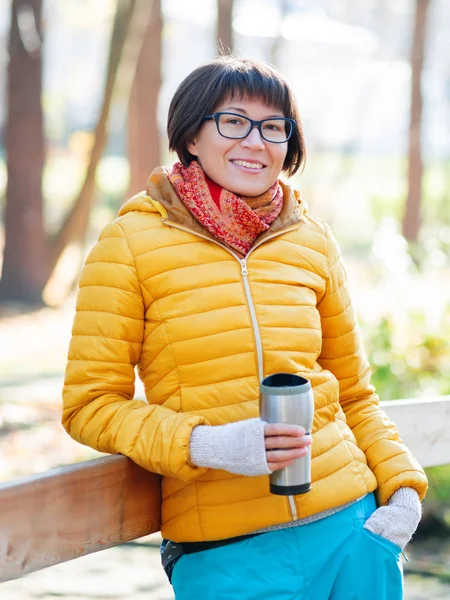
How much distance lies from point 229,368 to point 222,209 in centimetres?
39

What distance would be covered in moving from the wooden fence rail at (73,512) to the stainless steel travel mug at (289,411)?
1.32 feet

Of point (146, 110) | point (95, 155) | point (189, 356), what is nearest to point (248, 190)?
point (189, 356)

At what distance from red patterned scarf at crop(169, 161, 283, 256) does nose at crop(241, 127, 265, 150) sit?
0.12 meters

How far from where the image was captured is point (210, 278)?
221cm

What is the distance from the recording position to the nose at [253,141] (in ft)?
7.54

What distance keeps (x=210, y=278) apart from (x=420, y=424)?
1070mm

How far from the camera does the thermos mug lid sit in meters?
1.97

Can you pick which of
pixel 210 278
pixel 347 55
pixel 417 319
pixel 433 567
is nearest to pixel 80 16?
pixel 347 55

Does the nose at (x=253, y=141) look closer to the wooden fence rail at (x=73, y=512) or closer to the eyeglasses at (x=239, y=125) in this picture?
the eyeglasses at (x=239, y=125)

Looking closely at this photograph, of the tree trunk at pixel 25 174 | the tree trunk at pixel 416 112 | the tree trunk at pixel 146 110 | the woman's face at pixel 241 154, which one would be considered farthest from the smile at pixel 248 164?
the tree trunk at pixel 416 112

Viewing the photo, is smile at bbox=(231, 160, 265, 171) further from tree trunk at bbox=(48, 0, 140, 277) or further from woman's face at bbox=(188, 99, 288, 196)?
tree trunk at bbox=(48, 0, 140, 277)

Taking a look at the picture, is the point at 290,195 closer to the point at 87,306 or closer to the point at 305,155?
the point at 305,155

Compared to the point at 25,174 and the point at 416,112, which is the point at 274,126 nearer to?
the point at 25,174

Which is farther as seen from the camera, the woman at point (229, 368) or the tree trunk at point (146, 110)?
the tree trunk at point (146, 110)
